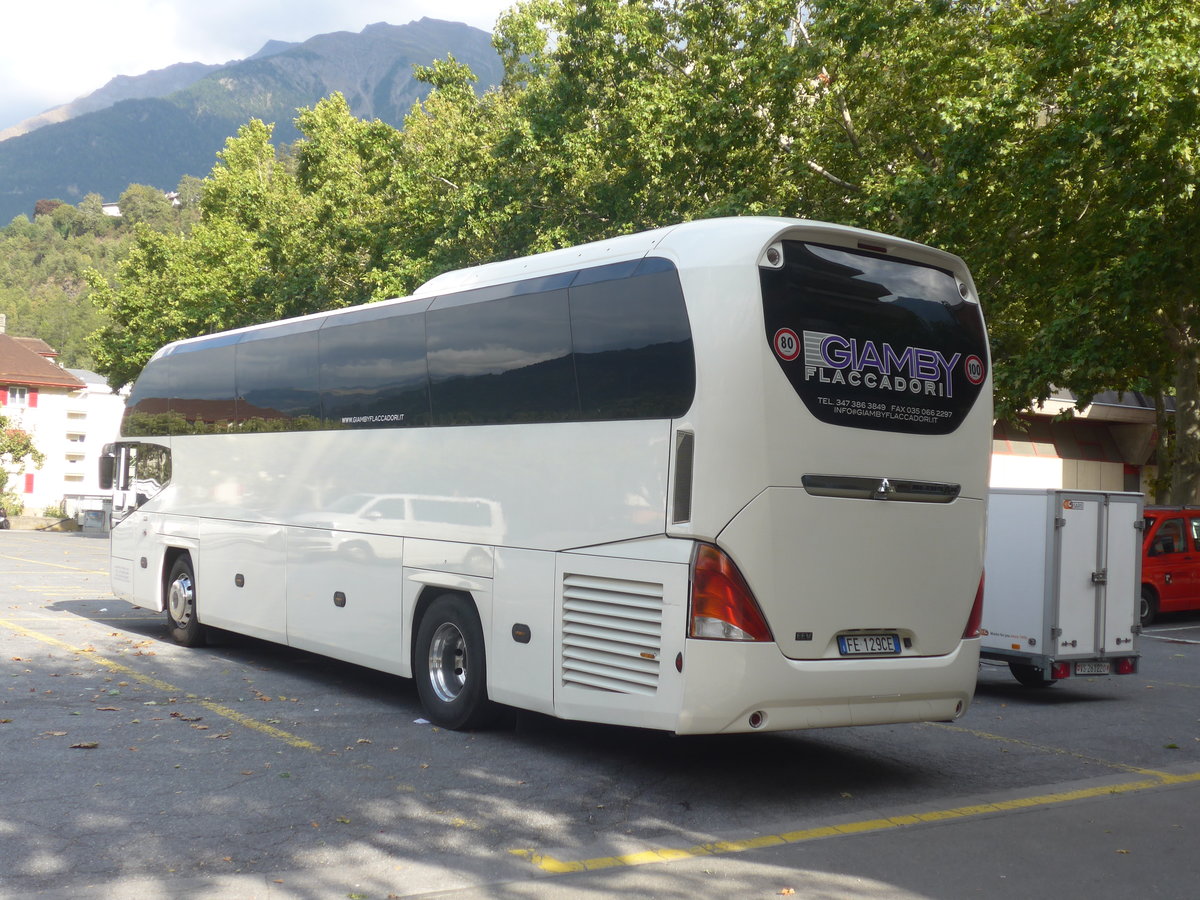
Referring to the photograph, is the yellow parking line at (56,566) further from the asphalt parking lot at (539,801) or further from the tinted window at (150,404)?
the asphalt parking lot at (539,801)

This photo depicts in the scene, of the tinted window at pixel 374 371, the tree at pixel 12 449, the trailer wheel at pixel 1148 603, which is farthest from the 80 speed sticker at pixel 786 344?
the tree at pixel 12 449

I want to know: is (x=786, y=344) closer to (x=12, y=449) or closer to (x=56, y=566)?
(x=56, y=566)

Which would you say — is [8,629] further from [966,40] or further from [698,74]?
[966,40]

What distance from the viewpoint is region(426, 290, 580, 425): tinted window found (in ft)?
28.3

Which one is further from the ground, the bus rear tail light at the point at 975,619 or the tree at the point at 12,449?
the tree at the point at 12,449

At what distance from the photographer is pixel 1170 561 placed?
21.9 meters

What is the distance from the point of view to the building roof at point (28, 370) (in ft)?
283

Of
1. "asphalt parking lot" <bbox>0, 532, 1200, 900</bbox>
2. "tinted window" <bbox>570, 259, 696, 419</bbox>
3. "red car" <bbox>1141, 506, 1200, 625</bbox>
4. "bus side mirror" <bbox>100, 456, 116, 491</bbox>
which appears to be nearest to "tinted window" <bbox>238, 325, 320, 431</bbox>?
"asphalt parking lot" <bbox>0, 532, 1200, 900</bbox>

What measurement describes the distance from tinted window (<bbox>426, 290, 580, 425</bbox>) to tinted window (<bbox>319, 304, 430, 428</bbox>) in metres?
0.22

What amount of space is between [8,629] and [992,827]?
11.7 meters

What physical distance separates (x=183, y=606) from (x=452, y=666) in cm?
552

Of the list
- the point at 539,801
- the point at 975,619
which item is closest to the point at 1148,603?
the point at 975,619

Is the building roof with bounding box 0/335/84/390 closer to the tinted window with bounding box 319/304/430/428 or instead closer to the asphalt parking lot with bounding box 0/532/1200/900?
the asphalt parking lot with bounding box 0/532/1200/900

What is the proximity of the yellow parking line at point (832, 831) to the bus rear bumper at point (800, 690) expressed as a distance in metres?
0.67
